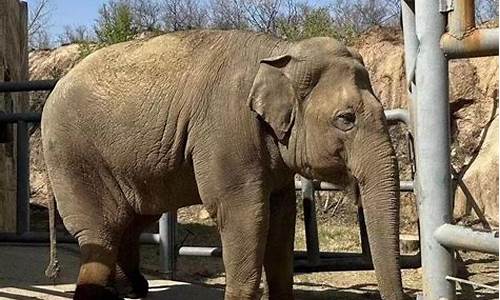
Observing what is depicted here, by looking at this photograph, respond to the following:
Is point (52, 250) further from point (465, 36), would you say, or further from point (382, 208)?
point (465, 36)

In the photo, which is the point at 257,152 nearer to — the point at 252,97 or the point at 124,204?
the point at 252,97

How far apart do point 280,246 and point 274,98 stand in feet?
3.06

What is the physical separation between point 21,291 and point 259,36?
82.9 inches

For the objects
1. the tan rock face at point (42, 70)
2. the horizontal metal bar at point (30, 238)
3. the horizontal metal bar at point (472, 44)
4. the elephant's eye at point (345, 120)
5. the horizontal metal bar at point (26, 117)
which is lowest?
the horizontal metal bar at point (30, 238)

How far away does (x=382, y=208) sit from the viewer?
12.4 feet

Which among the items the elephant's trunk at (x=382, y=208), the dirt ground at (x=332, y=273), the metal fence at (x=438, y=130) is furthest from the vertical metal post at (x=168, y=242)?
the metal fence at (x=438, y=130)

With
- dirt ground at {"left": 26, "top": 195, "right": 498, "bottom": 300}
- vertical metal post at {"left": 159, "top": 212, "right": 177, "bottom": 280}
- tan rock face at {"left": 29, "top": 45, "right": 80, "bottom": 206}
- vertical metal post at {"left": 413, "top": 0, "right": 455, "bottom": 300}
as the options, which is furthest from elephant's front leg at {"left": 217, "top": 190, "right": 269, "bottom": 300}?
tan rock face at {"left": 29, "top": 45, "right": 80, "bottom": 206}

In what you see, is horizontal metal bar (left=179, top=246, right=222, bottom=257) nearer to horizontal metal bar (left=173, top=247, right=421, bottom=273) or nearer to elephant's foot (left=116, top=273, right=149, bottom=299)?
horizontal metal bar (left=173, top=247, right=421, bottom=273)

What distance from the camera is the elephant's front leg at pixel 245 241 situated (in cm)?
418

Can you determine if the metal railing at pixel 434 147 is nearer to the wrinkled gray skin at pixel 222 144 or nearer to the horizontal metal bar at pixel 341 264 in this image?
the wrinkled gray skin at pixel 222 144

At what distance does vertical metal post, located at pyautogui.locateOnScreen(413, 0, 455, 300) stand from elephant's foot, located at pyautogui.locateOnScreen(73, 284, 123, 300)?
3181mm

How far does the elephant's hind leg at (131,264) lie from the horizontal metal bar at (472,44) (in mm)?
3643

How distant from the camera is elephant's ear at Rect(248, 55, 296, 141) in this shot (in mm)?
4188

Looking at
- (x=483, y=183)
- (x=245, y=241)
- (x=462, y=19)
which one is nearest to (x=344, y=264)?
(x=245, y=241)
